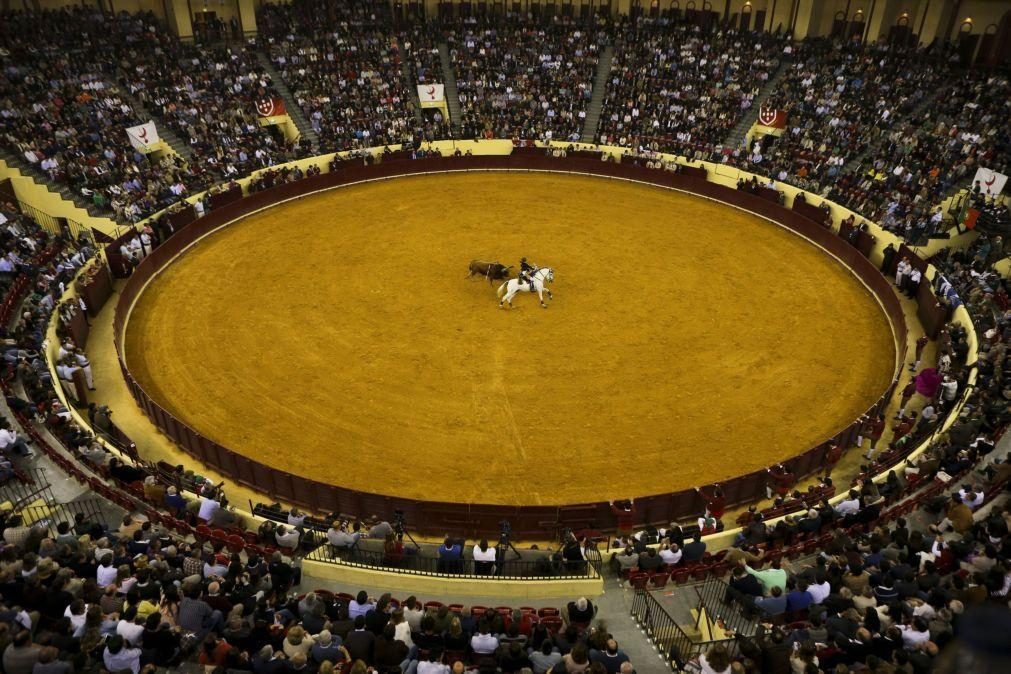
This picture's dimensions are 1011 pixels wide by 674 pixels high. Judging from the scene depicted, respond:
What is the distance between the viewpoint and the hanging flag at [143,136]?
35900mm

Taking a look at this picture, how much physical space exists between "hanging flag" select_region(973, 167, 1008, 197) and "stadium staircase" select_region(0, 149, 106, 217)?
119ft

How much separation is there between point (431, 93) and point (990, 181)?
2876 cm

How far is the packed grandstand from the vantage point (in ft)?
37.5

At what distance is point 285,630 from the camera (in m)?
11.8

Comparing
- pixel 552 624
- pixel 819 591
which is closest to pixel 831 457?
pixel 819 591

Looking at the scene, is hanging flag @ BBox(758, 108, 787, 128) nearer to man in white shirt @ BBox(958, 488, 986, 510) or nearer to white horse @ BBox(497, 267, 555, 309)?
white horse @ BBox(497, 267, 555, 309)

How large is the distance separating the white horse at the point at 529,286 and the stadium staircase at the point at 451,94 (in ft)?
62.9

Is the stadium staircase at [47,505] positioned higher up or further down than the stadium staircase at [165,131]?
further down

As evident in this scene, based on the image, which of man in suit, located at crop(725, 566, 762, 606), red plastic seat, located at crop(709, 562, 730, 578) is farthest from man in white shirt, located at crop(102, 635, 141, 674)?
red plastic seat, located at crop(709, 562, 730, 578)

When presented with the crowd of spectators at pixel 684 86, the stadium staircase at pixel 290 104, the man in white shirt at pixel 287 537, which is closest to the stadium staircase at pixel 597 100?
the crowd of spectators at pixel 684 86

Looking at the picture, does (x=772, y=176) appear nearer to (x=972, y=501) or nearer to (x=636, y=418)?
(x=636, y=418)

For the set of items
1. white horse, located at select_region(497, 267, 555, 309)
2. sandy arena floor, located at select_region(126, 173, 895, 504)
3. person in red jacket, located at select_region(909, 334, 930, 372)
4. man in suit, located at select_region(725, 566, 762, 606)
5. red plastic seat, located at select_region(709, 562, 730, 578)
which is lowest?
sandy arena floor, located at select_region(126, 173, 895, 504)

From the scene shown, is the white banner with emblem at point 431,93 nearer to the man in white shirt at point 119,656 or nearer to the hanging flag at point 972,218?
the hanging flag at point 972,218

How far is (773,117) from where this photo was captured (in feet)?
133
